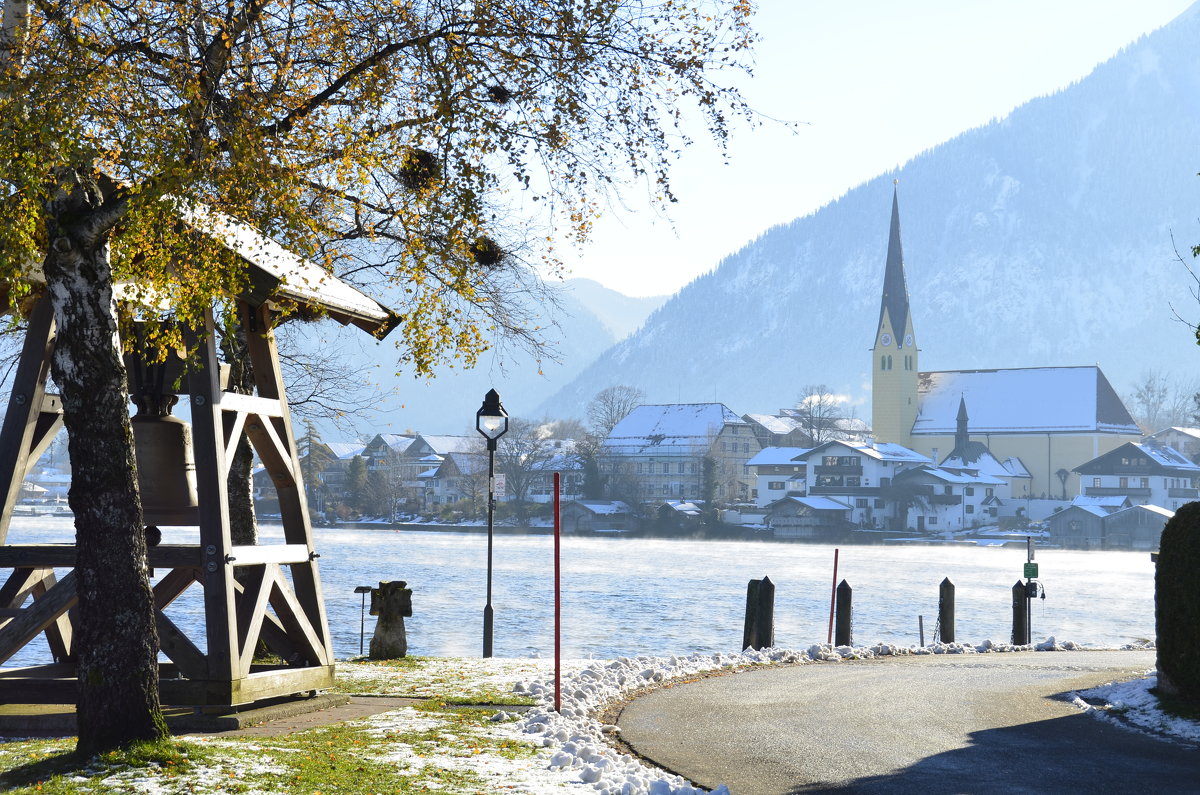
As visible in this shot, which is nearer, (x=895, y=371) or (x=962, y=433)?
(x=962, y=433)

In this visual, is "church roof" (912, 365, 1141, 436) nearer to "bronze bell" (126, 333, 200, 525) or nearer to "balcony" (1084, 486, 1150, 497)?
"balcony" (1084, 486, 1150, 497)

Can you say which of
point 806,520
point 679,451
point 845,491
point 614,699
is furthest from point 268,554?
point 679,451

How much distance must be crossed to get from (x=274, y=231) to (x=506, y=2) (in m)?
2.42

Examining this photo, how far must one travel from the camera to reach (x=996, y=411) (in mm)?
189125

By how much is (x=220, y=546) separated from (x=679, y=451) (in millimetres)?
158092

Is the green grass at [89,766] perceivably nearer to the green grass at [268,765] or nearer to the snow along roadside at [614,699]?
the green grass at [268,765]

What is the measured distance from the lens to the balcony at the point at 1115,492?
150750mm

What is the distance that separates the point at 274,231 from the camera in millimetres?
10297

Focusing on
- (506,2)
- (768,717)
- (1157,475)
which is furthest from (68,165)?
(1157,475)

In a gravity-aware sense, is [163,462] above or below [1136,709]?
above

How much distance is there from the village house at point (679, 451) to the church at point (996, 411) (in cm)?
2590

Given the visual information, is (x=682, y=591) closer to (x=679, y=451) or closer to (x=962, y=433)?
(x=679, y=451)

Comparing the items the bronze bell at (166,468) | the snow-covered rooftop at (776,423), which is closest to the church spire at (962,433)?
the snow-covered rooftop at (776,423)

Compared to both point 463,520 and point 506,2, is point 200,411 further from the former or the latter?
point 463,520
